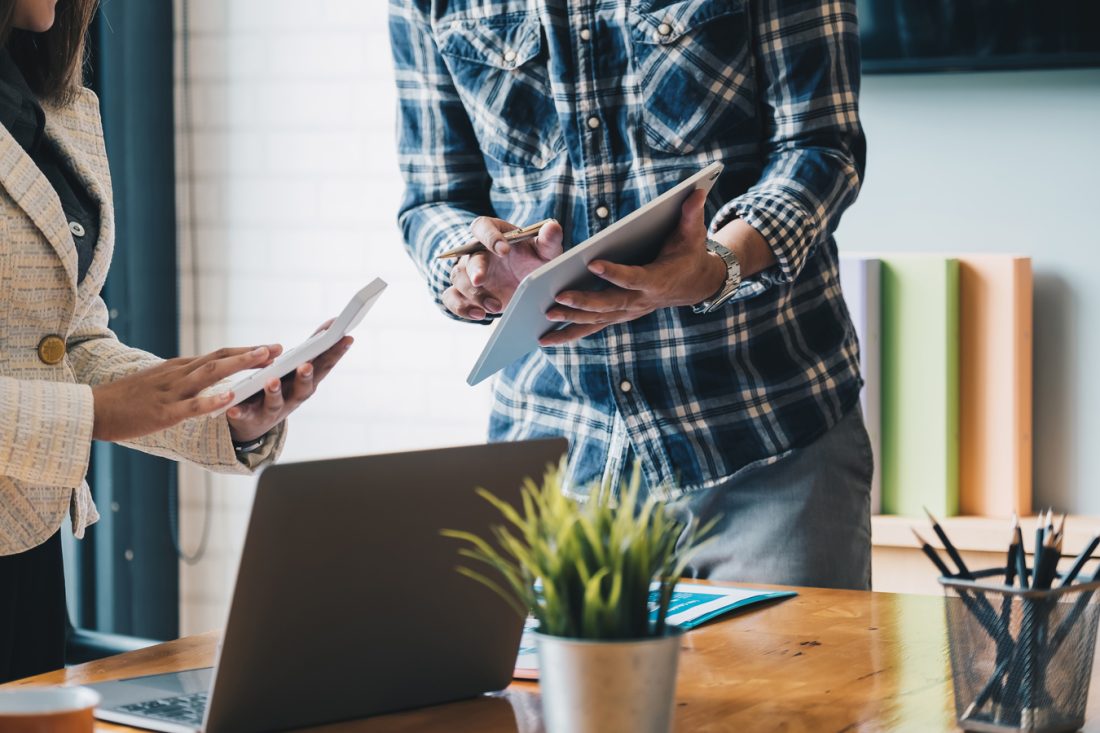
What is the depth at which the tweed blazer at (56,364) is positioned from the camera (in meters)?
1.37

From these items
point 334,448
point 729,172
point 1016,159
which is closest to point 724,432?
point 729,172

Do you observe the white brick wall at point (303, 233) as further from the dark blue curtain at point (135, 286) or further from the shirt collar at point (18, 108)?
the shirt collar at point (18, 108)

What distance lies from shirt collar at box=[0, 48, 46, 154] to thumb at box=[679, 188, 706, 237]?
2.54ft

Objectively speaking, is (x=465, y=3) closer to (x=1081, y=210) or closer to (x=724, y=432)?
(x=724, y=432)

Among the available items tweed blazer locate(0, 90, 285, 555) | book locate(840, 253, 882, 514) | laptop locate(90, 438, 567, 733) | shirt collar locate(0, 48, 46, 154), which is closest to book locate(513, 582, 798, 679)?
laptop locate(90, 438, 567, 733)

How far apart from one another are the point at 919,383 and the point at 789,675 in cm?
139

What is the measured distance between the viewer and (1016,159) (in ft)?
8.37

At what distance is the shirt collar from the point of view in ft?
5.15

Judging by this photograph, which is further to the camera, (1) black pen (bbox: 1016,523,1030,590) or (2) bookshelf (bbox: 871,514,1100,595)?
(2) bookshelf (bbox: 871,514,1100,595)

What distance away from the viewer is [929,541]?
2.42 metres

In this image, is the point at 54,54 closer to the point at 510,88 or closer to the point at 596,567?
the point at 510,88

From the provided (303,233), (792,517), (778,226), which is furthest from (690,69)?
(303,233)

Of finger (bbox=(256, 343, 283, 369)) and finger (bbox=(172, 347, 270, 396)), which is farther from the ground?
finger (bbox=(256, 343, 283, 369))

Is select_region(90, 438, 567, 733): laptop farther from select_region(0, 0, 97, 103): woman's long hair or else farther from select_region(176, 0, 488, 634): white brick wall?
select_region(176, 0, 488, 634): white brick wall
